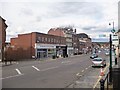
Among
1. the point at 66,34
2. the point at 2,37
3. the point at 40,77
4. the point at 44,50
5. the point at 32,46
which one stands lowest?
the point at 40,77

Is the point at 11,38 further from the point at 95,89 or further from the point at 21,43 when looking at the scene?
the point at 95,89

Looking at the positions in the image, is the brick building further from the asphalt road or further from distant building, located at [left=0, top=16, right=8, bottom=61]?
the asphalt road

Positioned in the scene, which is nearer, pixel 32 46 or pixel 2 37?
pixel 2 37

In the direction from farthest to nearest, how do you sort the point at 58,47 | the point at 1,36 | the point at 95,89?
the point at 58,47
the point at 1,36
the point at 95,89

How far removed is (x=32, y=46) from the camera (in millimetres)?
70062

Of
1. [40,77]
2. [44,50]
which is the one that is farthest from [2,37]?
[40,77]

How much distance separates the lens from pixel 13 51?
61531 millimetres

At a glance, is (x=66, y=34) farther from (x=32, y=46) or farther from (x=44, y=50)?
(x=32, y=46)

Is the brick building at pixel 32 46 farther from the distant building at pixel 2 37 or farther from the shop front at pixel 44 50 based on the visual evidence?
the distant building at pixel 2 37

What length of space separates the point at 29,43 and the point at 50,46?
39.2 feet

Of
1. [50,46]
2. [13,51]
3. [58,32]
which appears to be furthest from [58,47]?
[13,51]

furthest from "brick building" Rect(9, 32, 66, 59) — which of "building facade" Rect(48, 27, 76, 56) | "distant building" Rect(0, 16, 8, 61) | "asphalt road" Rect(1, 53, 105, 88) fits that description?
"asphalt road" Rect(1, 53, 105, 88)

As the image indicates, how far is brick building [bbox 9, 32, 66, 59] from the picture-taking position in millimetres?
65250

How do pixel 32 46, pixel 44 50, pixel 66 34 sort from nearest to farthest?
pixel 32 46 < pixel 44 50 < pixel 66 34
